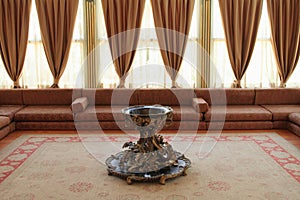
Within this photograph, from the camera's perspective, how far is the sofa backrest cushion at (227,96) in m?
6.24

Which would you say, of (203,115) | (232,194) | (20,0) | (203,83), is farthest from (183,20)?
(232,194)

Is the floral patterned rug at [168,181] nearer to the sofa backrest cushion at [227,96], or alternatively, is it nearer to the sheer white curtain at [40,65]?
the sofa backrest cushion at [227,96]

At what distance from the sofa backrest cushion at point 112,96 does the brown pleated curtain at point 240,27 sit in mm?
1969

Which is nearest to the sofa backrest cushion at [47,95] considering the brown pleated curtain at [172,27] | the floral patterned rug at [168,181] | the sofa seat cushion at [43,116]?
the sofa seat cushion at [43,116]

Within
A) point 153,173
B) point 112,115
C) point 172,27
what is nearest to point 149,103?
point 112,115

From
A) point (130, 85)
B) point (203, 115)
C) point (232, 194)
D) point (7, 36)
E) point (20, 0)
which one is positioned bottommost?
point (232, 194)

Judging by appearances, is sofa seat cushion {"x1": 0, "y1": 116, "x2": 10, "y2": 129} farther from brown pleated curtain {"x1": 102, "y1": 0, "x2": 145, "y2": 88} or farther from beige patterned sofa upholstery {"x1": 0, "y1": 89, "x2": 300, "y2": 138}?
brown pleated curtain {"x1": 102, "y1": 0, "x2": 145, "y2": 88}

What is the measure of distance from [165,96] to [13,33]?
3.00m

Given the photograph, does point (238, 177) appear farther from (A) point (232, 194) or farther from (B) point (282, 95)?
(B) point (282, 95)

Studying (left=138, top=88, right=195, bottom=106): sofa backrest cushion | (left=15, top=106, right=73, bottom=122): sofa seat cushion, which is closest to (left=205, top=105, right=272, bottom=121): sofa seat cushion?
(left=138, top=88, right=195, bottom=106): sofa backrest cushion

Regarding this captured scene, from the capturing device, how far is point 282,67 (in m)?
6.60

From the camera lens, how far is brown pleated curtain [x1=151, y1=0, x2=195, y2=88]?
644cm

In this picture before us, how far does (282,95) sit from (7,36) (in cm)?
507

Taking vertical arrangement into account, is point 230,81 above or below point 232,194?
above
